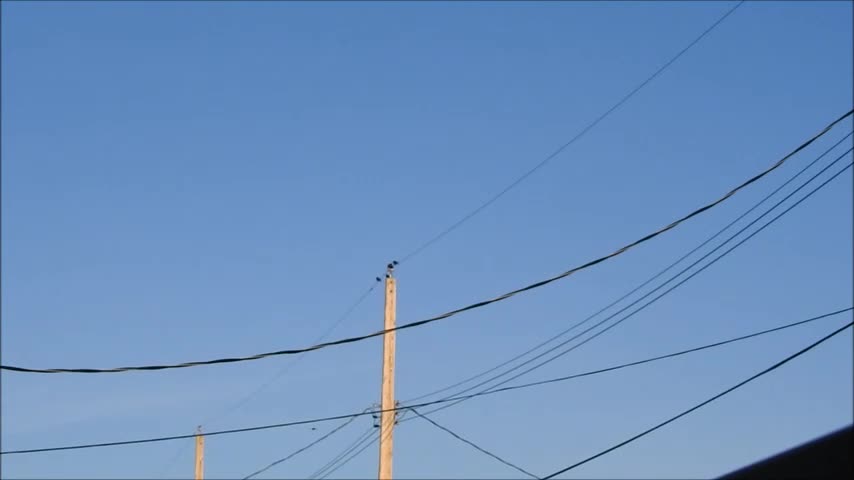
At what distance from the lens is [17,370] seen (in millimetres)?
17438

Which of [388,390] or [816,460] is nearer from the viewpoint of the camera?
[816,460]

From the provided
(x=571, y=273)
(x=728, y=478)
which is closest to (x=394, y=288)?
(x=571, y=273)

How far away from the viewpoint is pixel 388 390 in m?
23.5

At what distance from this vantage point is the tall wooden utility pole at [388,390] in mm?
22566

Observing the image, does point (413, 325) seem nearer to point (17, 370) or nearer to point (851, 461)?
point (17, 370)

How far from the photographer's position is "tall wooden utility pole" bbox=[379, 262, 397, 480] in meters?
22.6

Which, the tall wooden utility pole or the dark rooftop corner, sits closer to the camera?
the dark rooftop corner

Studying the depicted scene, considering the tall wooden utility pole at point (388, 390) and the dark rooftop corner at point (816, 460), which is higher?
the tall wooden utility pole at point (388, 390)

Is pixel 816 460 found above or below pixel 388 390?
below

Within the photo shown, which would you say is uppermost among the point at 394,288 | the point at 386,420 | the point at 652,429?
the point at 394,288

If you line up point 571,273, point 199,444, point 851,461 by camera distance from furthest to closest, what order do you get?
point 199,444, point 571,273, point 851,461

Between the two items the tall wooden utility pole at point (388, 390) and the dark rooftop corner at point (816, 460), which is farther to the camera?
the tall wooden utility pole at point (388, 390)

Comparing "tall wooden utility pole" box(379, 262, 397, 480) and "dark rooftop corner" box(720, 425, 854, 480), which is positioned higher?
"tall wooden utility pole" box(379, 262, 397, 480)

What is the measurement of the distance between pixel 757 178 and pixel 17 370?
33.5 ft
